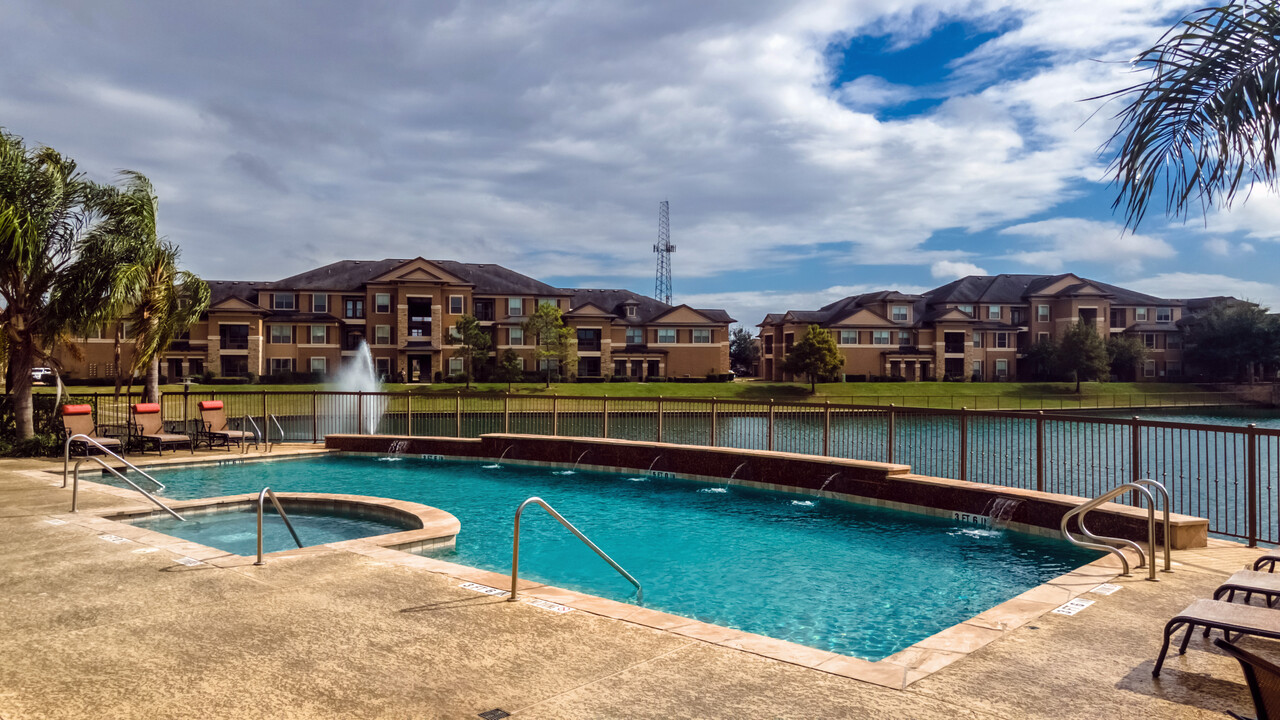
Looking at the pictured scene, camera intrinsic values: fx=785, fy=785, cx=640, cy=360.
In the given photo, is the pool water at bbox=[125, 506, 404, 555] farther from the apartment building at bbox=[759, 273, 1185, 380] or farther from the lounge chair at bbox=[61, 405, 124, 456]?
the apartment building at bbox=[759, 273, 1185, 380]

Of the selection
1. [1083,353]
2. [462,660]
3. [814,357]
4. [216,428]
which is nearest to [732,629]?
[462,660]

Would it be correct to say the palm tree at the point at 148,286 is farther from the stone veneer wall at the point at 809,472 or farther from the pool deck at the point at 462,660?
the pool deck at the point at 462,660

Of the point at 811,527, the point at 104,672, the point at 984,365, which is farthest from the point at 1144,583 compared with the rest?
the point at 984,365

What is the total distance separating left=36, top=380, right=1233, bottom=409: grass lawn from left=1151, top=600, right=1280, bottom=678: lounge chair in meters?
52.3

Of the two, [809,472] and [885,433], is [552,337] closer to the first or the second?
[885,433]

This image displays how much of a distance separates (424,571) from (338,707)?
3.09 metres

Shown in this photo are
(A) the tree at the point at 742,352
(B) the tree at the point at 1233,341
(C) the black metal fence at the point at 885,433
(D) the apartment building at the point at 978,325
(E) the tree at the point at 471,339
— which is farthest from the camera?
(A) the tree at the point at 742,352

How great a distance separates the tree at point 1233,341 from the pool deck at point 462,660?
81276 mm

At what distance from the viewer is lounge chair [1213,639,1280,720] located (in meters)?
2.79

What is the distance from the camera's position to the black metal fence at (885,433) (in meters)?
13.7

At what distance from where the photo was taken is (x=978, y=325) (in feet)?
253

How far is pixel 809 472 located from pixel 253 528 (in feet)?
28.9

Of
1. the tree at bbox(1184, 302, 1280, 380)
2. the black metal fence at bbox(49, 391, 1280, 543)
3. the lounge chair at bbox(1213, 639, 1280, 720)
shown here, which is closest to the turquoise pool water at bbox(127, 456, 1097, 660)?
the black metal fence at bbox(49, 391, 1280, 543)

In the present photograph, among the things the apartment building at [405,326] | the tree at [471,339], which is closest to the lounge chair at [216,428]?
the tree at [471,339]
